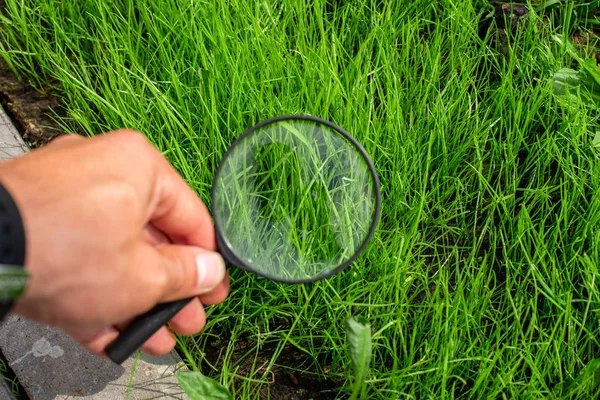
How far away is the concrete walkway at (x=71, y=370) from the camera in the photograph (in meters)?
1.70

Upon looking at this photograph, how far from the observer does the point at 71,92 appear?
2340 millimetres

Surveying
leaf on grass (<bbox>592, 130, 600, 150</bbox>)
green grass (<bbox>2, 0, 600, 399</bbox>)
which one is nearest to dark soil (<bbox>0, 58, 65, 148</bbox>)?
green grass (<bbox>2, 0, 600, 399</bbox>)

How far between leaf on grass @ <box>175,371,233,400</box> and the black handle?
23 centimetres

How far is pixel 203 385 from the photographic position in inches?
62.2

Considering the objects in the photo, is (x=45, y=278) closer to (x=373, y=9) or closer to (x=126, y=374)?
(x=126, y=374)

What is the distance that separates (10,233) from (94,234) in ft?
0.47

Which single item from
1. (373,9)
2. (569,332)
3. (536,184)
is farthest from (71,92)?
(569,332)

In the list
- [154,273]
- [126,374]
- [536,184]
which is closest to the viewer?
[154,273]

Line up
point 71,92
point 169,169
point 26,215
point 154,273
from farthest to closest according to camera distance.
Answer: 1. point 71,92
2. point 169,169
3. point 154,273
4. point 26,215

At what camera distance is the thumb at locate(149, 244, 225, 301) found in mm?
1303

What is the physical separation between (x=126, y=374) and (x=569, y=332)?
1218 mm

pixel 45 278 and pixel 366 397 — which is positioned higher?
pixel 45 278

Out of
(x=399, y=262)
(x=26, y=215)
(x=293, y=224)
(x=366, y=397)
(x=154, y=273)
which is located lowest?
(x=366, y=397)

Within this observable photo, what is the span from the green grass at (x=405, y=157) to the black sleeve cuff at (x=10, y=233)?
78 cm
